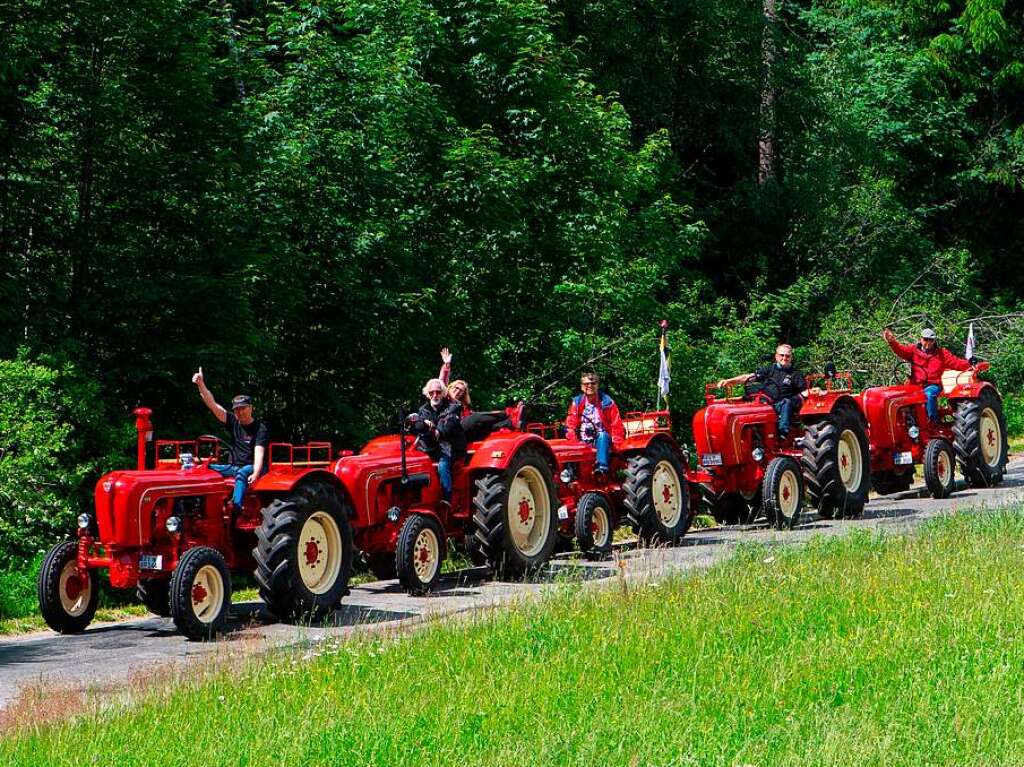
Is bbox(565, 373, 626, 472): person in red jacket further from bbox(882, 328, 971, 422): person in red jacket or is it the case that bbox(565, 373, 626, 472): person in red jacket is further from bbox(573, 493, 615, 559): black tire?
bbox(882, 328, 971, 422): person in red jacket

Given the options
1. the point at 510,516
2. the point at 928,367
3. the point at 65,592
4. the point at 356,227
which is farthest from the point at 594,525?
the point at 928,367

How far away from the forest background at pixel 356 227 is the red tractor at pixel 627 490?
116 inches

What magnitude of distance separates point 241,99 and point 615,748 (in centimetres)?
1398

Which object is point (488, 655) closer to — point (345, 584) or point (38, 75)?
point (345, 584)

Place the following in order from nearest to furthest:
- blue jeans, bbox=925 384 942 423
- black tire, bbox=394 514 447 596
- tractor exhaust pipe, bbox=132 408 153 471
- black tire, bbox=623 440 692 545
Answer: tractor exhaust pipe, bbox=132 408 153 471, black tire, bbox=394 514 447 596, black tire, bbox=623 440 692 545, blue jeans, bbox=925 384 942 423

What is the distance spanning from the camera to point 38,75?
1633 cm

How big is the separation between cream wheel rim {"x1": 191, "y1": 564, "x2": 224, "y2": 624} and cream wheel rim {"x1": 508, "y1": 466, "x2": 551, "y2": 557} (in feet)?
12.6

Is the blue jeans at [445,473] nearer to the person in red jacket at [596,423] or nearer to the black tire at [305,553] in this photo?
the black tire at [305,553]

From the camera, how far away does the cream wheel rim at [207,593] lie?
11625mm

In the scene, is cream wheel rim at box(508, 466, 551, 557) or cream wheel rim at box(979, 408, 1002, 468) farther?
cream wheel rim at box(979, 408, 1002, 468)

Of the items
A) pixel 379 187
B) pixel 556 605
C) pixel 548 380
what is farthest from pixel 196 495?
pixel 548 380

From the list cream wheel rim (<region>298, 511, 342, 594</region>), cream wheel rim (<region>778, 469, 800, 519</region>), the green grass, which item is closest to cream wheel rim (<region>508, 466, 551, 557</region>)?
cream wheel rim (<region>298, 511, 342, 594</region>)

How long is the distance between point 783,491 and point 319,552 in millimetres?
8111

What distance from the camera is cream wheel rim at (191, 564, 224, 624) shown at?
38.1ft
